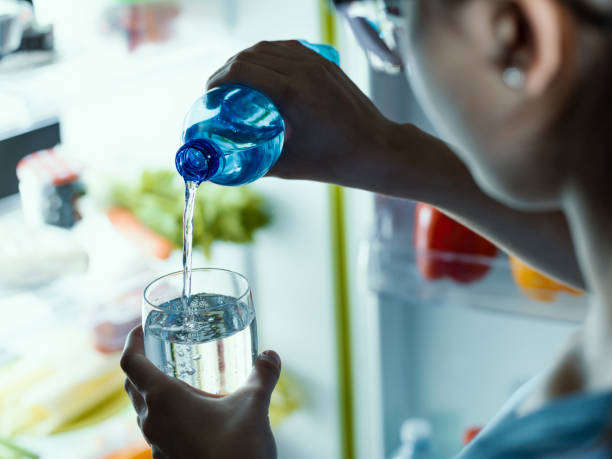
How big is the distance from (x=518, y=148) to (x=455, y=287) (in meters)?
0.83

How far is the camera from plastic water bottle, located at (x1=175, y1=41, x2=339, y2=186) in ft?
2.45

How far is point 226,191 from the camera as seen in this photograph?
1.58m

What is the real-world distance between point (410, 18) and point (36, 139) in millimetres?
1213

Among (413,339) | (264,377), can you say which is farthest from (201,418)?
(413,339)

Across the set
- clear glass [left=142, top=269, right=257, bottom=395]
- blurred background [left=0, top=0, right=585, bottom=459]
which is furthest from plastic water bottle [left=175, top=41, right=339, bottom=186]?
blurred background [left=0, top=0, right=585, bottom=459]

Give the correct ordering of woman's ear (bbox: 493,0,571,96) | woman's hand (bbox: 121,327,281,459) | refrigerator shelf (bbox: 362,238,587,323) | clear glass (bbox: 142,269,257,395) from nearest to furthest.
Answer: woman's ear (bbox: 493,0,571,96) → woman's hand (bbox: 121,327,281,459) → clear glass (bbox: 142,269,257,395) → refrigerator shelf (bbox: 362,238,587,323)

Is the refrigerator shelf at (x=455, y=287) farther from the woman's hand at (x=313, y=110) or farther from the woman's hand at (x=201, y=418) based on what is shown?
the woman's hand at (x=201, y=418)

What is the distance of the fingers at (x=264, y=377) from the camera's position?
62cm

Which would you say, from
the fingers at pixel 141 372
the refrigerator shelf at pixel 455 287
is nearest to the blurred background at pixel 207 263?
the refrigerator shelf at pixel 455 287

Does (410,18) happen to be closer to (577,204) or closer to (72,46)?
(577,204)

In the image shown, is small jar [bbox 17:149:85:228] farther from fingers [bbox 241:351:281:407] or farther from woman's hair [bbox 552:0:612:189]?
woman's hair [bbox 552:0:612:189]

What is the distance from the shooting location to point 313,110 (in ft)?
2.47

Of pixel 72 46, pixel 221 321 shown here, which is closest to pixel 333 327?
pixel 72 46

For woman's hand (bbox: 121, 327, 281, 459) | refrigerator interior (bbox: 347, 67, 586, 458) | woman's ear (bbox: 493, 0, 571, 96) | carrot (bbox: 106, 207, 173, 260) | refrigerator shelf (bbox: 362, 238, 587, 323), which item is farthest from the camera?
carrot (bbox: 106, 207, 173, 260)
